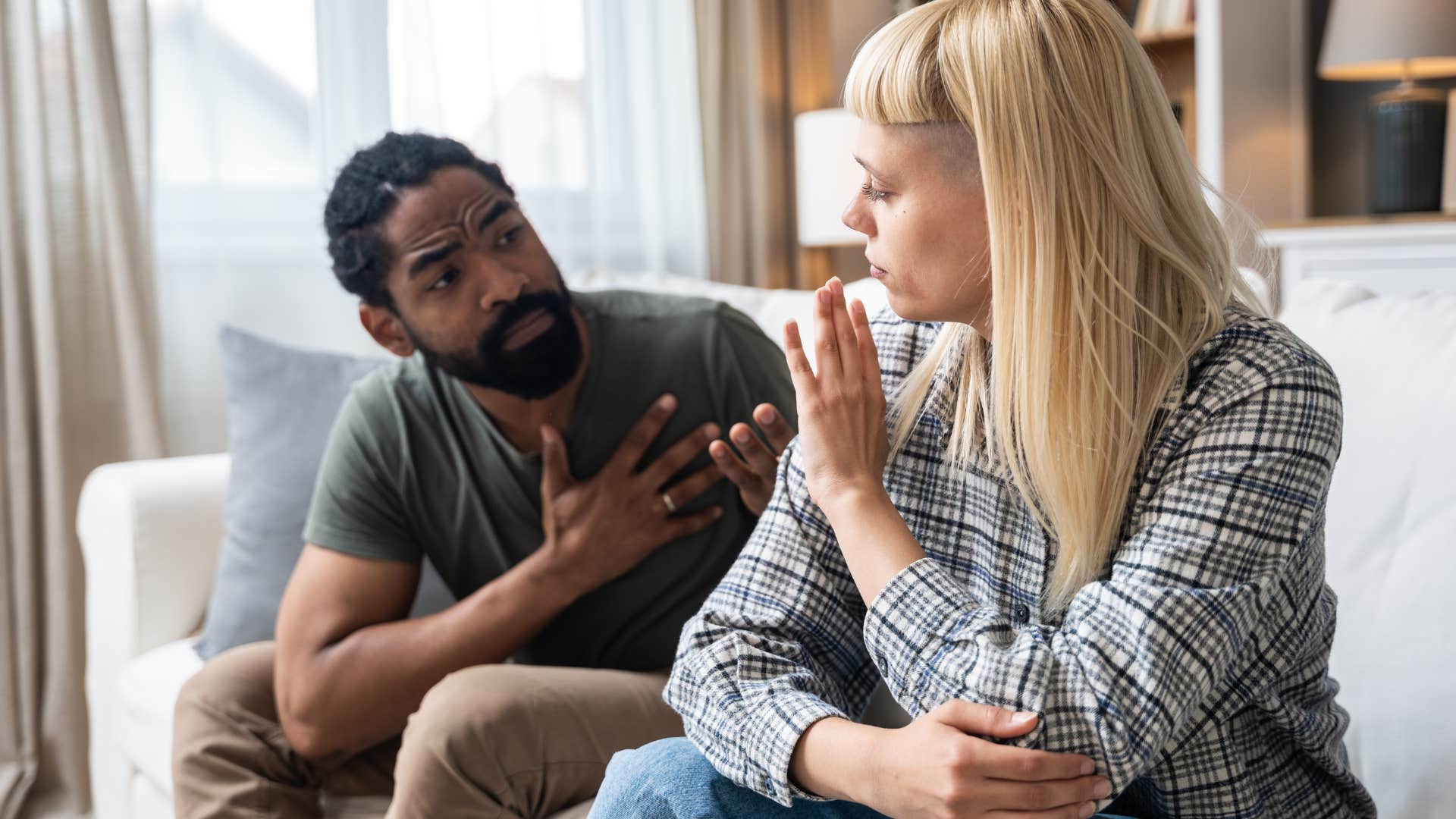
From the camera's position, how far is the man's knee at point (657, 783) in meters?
0.91

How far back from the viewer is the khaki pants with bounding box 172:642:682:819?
1.15 meters

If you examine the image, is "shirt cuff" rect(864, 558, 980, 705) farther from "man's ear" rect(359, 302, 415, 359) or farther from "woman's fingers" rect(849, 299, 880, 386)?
"man's ear" rect(359, 302, 415, 359)

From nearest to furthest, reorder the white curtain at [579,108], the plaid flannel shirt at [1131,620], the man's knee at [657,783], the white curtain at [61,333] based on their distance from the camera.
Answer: the plaid flannel shirt at [1131,620] → the man's knee at [657,783] → the white curtain at [61,333] → the white curtain at [579,108]

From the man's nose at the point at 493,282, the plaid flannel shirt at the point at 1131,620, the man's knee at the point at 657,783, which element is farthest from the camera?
the man's nose at the point at 493,282

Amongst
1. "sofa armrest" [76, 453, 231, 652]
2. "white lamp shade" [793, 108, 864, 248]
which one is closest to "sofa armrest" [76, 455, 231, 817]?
"sofa armrest" [76, 453, 231, 652]

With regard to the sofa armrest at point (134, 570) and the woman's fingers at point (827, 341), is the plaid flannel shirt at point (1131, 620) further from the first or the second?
the sofa armrest at point (134, 570)

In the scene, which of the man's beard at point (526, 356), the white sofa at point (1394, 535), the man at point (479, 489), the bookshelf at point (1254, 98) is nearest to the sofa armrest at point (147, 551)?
the white sofa at point (1394, 535)

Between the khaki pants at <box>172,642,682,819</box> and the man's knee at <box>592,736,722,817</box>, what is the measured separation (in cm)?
25

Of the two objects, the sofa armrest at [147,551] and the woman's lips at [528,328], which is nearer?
the woman's lips at [528,328]

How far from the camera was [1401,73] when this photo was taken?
8.16 ft

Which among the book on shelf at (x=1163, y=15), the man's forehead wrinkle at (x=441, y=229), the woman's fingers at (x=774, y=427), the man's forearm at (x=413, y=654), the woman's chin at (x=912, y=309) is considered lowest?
the man's forearm at (x=413, y=654)

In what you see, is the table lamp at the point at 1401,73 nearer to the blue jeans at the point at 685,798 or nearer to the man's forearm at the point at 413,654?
the man's forearm at the point at 413,654

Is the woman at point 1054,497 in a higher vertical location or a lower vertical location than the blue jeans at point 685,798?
higher

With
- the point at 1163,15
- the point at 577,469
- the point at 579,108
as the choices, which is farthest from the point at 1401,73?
the point at 577,469
